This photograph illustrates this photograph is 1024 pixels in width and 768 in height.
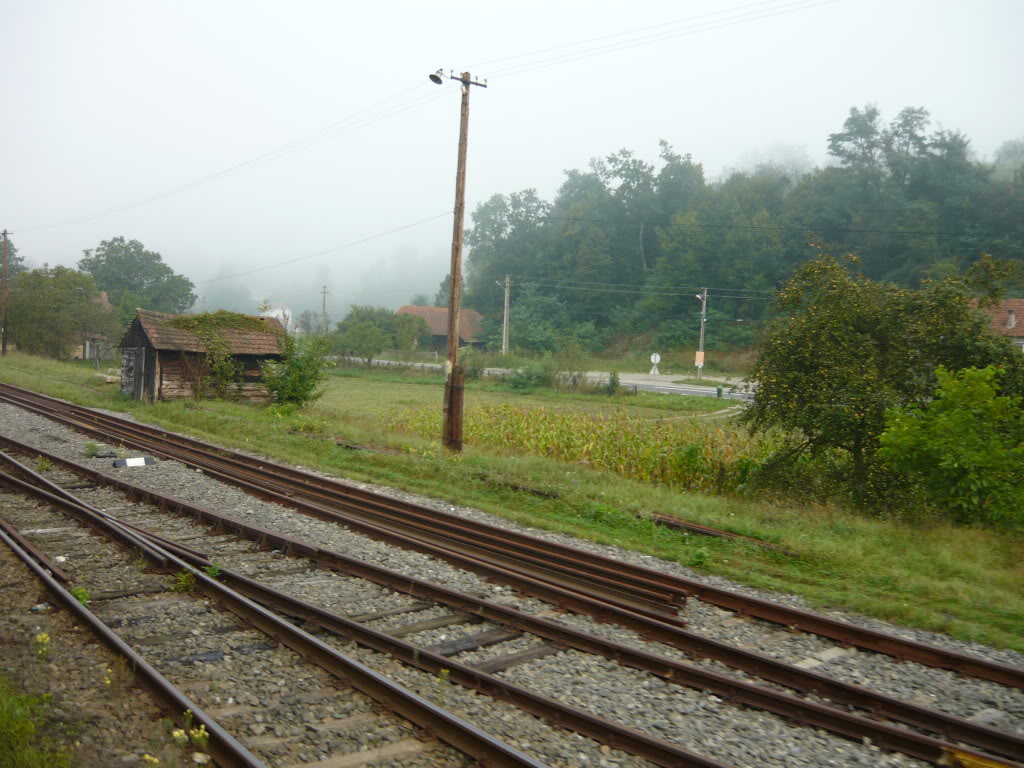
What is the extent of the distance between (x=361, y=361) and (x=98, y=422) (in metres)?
41.2

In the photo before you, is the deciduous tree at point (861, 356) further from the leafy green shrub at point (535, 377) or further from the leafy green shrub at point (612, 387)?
the leafy green shrub at point (535, 377)

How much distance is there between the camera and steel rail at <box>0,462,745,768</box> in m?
4.73

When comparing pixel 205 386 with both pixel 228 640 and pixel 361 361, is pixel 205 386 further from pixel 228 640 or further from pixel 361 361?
pixel 361 361

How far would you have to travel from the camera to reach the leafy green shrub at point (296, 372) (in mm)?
25734

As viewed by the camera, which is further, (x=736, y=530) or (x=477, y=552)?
(x=736, y=530)

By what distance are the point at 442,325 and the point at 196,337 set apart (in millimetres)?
57132

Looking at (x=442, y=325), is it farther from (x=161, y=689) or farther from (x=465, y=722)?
(x=465, y=722)

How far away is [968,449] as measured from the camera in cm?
1135

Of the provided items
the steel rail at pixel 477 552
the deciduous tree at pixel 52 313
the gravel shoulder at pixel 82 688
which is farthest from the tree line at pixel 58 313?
the gravel shoulder at pixel 82 688

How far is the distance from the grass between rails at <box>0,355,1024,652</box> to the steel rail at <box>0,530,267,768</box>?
19.9 feet

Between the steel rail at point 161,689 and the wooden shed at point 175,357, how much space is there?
786 inches

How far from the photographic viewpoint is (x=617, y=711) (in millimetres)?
5512

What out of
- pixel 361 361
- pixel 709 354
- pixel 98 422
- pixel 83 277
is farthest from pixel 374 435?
pixel 83 277

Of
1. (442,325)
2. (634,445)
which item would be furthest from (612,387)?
(442,325)
